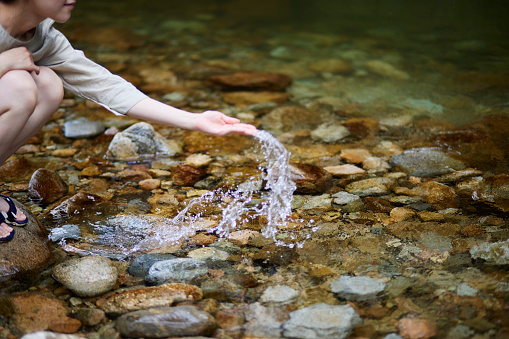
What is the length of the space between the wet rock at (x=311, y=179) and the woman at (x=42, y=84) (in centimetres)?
67

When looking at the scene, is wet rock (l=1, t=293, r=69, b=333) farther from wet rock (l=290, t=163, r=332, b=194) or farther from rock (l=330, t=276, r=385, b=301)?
wet rock (l=290, t=163, r=332, b=194)

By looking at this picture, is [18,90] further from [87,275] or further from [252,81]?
[252,81]

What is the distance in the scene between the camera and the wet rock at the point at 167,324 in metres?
1.62

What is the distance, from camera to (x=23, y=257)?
1.98 meters

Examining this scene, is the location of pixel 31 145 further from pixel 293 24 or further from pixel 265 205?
pixel 293 24

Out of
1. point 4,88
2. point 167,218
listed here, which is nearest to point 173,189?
point 167,218

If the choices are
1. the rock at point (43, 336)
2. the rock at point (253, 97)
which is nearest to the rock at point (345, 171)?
the rock at point (253, 97)

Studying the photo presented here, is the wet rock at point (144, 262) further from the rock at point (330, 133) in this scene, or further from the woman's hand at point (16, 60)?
the rock at point (330, 133)

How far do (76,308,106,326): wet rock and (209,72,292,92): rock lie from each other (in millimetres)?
2755

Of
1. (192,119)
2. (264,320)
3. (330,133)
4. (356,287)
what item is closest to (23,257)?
(192,119)

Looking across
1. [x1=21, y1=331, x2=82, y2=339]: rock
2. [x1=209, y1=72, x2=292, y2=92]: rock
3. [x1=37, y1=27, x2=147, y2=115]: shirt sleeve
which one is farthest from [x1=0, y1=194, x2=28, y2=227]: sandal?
[x1=209, y1=72, x2=292, y2=92]: rock

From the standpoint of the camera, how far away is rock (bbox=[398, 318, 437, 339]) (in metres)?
1.60

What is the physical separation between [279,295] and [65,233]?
1037mm

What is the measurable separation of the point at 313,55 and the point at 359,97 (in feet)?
4.36
